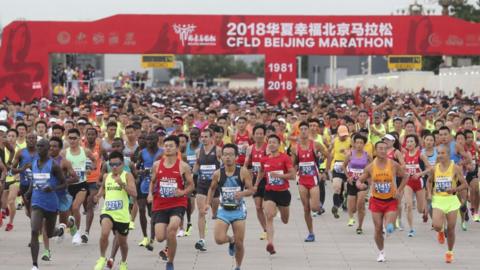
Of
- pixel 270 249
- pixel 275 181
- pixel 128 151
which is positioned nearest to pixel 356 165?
pixel 275 181

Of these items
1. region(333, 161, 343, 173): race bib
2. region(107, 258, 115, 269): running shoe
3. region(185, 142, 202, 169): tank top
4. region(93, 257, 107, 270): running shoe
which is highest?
region(185, 142, 202, 169): tank top

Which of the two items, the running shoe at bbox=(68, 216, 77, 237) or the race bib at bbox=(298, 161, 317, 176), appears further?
the race bib at bbox=(298, 161, 317, 176)

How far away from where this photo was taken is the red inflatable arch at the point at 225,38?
39844 millimetres

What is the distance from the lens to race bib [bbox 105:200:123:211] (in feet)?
44.2

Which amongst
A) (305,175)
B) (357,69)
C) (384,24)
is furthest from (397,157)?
(357,69)

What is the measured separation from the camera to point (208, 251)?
1575 cm

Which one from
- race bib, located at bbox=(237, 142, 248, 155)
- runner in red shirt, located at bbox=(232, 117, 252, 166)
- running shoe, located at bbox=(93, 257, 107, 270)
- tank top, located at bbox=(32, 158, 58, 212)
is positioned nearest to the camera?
running shoe, located at bbox=(93, 257, 107, 270)

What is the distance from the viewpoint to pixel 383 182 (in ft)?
48.2

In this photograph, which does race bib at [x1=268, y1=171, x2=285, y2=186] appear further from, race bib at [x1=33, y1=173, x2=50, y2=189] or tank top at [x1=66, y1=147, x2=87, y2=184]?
race bib at [x1=33, y1=173, x2=50, y2=189]

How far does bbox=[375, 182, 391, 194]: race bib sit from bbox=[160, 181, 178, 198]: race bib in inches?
108

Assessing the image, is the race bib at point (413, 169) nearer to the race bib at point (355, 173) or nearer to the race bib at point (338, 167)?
the race bib at point (355, 173)

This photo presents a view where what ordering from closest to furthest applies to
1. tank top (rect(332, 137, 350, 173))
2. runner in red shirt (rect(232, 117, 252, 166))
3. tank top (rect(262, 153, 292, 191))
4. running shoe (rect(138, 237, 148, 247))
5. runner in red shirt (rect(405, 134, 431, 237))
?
tank top (rect(262, 153, 292, 191)) → running shoe (rect(138, 237, 148, 247)) → runner in red shirt (rect(405, 134, 431, 237)) → tank top (rect(332, 137, 350, 173)) → runner in red shirt (rect(232, 117, 252, 166))

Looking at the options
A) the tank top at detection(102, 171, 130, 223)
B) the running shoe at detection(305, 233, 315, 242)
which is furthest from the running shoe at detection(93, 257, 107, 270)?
the running shoe at detection(305, 233, 315, 242)

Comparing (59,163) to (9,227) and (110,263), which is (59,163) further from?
(9,227)
